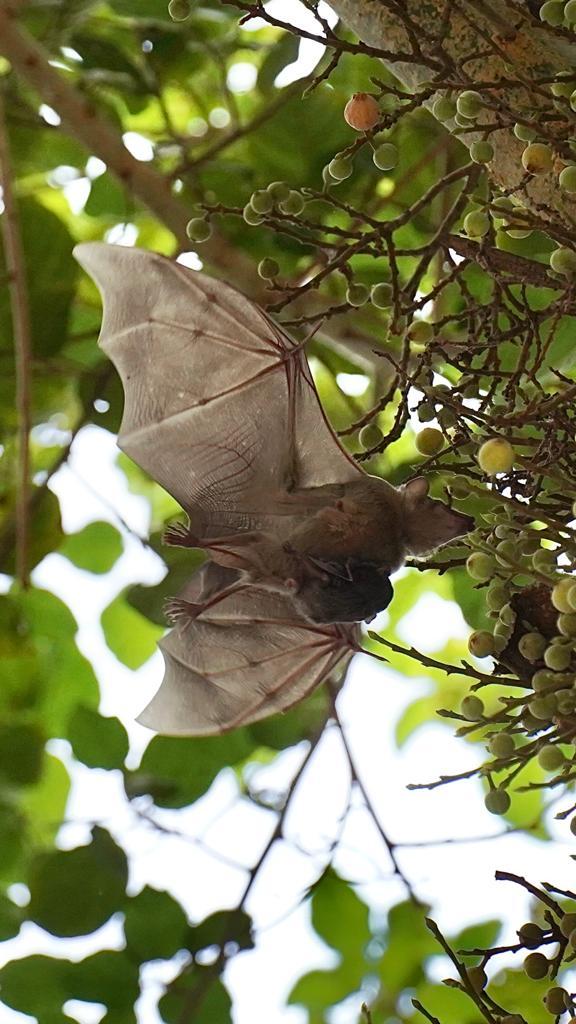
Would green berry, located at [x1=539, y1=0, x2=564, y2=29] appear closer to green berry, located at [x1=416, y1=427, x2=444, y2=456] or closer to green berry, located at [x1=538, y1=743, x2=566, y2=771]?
green berry, located at [x1=416, y1=427, x2=444, y2=456]

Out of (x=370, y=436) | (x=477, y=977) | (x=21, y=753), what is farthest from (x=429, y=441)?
(x=21, y=753)

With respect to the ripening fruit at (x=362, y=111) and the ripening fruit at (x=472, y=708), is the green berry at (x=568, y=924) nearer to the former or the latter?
the ripening fruit at (x=472, y=708)

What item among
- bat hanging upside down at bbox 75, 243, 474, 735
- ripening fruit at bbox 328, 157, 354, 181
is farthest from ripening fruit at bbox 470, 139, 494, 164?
bat hanging upside down at bbox 75, 243, 474, 735

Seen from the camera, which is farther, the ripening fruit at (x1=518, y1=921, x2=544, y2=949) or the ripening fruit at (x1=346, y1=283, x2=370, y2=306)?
the ripening fruit at (x1=346, y1=283, x2=370, y2=306)

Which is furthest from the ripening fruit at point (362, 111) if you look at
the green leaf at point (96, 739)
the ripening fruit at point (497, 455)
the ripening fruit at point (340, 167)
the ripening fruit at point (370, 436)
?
the green leaf at point (96, 739)

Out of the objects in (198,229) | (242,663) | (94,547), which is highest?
(94,547)

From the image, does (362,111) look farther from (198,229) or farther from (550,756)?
(550,756)
